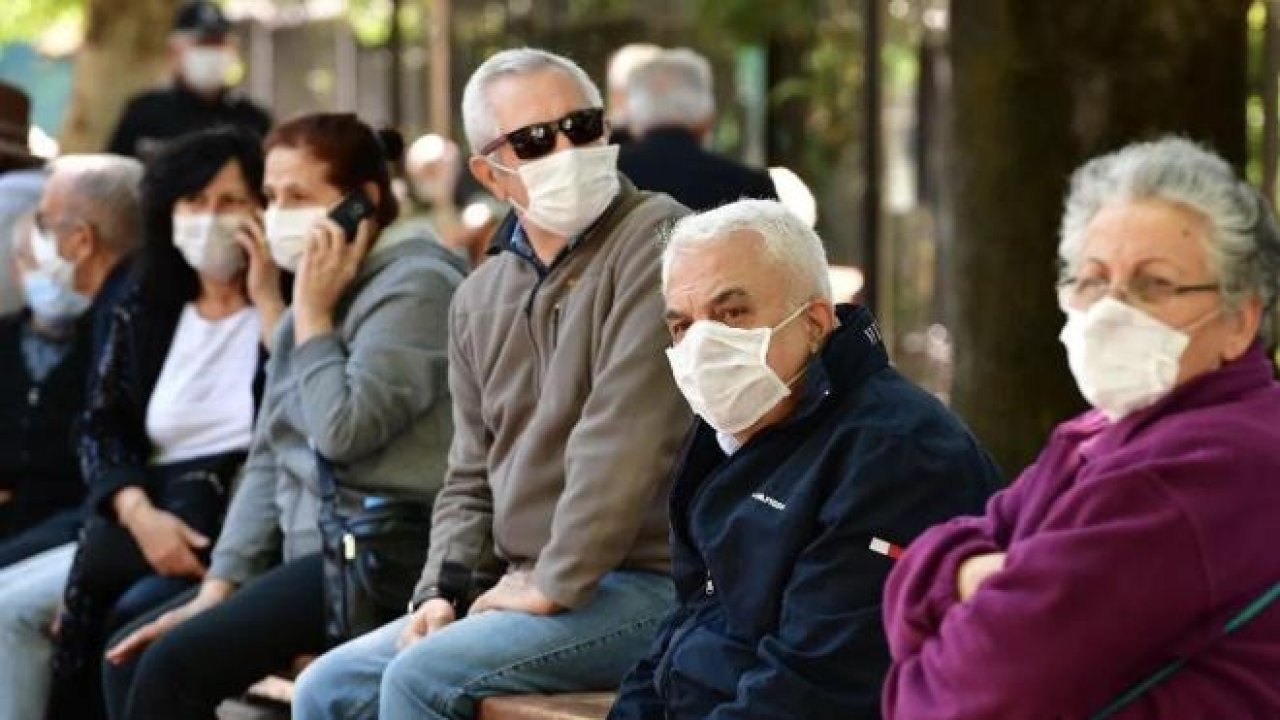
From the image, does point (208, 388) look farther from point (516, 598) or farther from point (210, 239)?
point (516, 598)

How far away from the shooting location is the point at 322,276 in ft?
22.0

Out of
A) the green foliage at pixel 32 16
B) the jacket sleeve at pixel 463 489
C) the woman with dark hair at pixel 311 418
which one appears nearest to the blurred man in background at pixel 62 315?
the woman with dark hair at pixel 311 418

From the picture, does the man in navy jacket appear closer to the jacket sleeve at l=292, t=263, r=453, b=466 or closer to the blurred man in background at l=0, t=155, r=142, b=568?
the jacket sleeve at l=292, t=263, r=453, b=466

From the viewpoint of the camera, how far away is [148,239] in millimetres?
7488

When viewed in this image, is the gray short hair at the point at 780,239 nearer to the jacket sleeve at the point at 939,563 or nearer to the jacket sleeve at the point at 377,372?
the jacket sleeve at the point at 939,563

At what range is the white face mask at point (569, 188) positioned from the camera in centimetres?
591

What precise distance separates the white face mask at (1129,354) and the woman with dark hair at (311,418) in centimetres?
288

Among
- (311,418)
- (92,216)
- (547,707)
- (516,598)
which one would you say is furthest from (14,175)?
(547,707)

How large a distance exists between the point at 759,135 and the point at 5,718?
726cm

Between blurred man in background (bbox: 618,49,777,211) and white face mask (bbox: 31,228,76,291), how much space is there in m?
1.71

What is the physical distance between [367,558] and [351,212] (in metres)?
0.95

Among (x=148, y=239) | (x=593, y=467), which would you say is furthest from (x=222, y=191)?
(x=593, y=467)

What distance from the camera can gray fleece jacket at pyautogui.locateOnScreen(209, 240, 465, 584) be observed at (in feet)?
21.3

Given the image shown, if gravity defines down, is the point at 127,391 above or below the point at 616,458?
below
